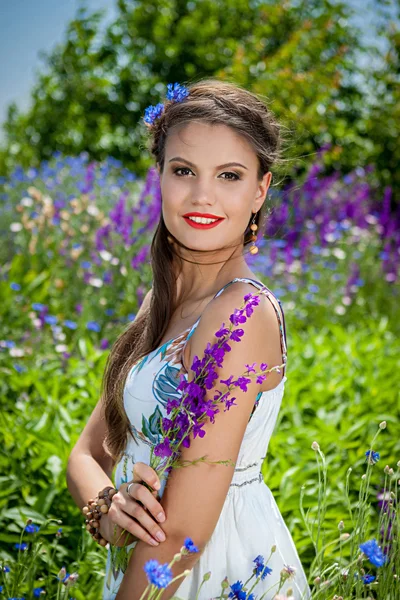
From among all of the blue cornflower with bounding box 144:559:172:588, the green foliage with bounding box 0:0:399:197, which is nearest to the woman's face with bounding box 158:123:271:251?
the blue cornflower with bounding box 144:559:172:588

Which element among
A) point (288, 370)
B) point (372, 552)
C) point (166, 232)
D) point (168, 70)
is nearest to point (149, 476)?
point (372, 552)

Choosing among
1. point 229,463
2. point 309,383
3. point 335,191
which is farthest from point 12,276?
point 335,191

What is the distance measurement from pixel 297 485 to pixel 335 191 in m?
5.34

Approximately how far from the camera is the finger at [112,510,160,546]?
55.7 inches

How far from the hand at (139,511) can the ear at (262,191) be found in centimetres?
74

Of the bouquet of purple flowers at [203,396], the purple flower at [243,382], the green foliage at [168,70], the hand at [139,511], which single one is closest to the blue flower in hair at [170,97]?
the bouquet of purple flowers at [203,396]

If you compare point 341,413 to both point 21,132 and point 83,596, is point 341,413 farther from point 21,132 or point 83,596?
point 21,132

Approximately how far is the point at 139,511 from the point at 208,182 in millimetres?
744

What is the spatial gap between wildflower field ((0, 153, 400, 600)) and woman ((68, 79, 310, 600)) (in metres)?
0.11

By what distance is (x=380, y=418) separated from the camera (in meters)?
3.27

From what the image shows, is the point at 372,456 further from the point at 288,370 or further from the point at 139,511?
the point at 288,370

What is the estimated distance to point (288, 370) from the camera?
12.0 ft

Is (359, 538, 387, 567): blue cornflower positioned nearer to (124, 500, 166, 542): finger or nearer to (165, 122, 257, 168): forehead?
(124, 500, 166, 542): finger

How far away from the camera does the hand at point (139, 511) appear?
1.41 meters
